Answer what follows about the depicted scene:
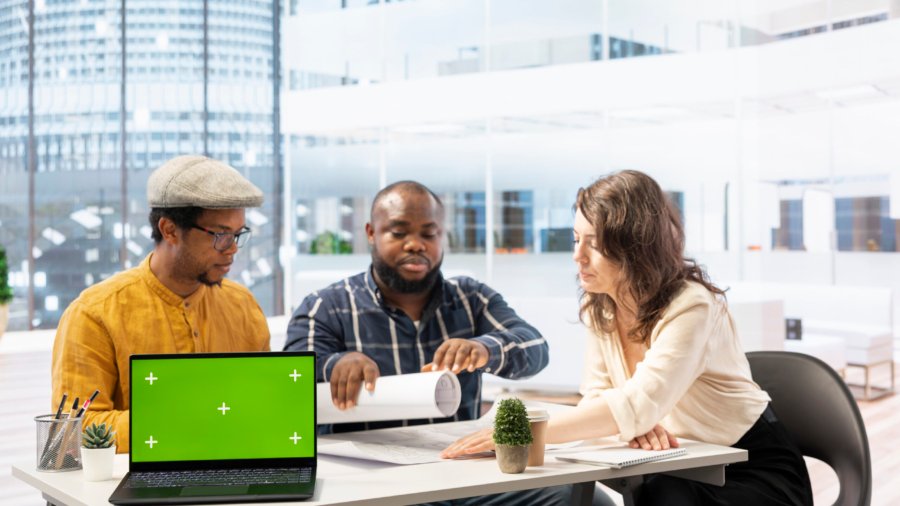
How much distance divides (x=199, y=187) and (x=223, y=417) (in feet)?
2.49

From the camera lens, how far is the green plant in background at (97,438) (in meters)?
1.82

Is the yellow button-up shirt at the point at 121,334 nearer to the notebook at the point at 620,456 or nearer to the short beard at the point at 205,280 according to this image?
the short beard at the point at 205,280

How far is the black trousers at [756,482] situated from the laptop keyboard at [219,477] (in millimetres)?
826

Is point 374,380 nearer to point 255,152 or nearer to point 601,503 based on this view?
point 601,503

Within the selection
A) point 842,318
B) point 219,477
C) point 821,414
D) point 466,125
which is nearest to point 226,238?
point 219,477

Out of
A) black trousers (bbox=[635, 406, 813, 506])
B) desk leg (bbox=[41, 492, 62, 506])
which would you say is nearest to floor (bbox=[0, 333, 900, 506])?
black trousers (bbox=[635, 406, 813, 506])

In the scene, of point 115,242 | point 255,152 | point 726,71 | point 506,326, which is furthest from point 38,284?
point 506,326

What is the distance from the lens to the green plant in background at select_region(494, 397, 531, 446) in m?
1.86

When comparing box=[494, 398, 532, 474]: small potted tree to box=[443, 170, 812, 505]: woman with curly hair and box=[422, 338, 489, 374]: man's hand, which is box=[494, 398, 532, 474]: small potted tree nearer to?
box=[443, 170, 812, 505]: woman with curly hair

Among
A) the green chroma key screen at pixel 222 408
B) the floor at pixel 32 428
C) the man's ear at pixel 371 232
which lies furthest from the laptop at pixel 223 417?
the floor at pixel 32 428

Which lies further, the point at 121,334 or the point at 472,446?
the point at 121,334

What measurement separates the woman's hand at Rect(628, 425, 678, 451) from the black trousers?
10 cm

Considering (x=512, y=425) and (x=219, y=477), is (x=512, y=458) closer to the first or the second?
(x=512, y=425)

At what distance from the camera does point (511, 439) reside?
186 centimetres
